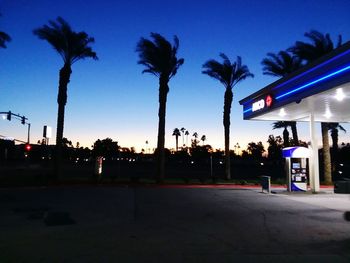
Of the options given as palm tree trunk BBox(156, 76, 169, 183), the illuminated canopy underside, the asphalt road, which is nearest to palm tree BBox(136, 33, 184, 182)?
palm tree trunk BBox(156, 76, 169, 183)

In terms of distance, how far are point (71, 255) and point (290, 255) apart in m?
4.16

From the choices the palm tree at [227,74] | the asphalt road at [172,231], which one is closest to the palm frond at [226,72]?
the palm tree at [227,74]

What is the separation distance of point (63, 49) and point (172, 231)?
21976 mm

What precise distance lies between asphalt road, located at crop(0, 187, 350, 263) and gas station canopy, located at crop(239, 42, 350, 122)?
4.94 metres

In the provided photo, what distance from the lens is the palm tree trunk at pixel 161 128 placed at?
92.1 ft

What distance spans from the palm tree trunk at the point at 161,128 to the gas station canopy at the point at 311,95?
6099 mm

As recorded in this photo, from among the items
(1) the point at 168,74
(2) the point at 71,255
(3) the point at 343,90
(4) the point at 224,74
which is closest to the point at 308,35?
(4) the point at 224,74

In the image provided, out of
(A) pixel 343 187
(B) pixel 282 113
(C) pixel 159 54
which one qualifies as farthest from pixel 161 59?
(A) pixel 343 187

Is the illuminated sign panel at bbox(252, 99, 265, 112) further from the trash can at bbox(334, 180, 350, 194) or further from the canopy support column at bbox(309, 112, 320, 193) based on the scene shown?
the trash can at bbox(334, 180, 350, 194)

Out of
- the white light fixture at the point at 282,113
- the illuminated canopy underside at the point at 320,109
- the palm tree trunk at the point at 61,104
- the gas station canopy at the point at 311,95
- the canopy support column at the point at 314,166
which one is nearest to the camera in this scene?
the gas station canopy at the point at 311,95

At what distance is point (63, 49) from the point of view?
28.3m

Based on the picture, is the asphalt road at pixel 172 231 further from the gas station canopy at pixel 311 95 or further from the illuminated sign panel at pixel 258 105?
the illuminated sign panel at pixel 258 105

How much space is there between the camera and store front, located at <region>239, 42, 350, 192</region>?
15.1 metres

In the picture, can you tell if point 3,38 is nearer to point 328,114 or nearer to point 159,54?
point 159,54
